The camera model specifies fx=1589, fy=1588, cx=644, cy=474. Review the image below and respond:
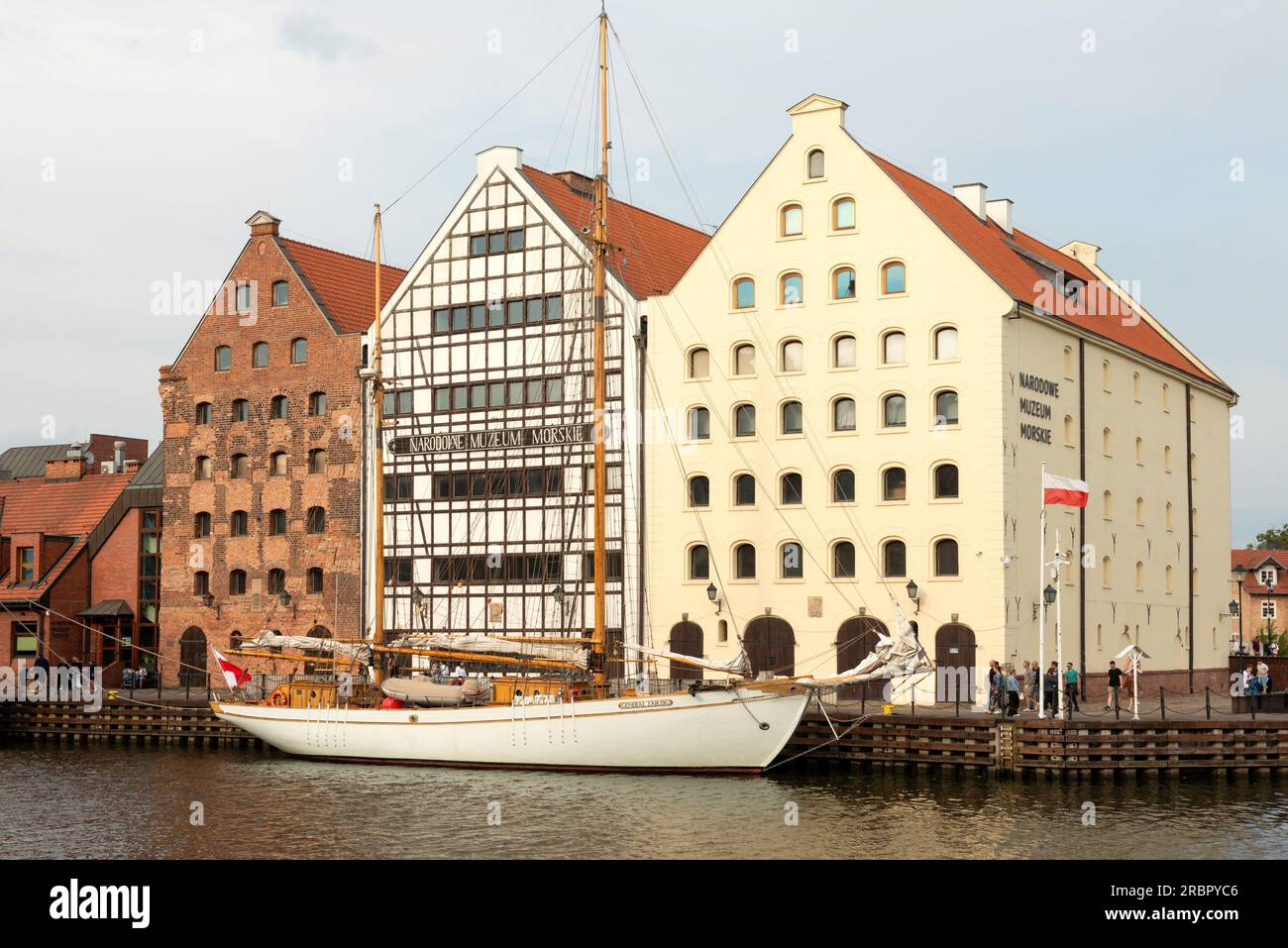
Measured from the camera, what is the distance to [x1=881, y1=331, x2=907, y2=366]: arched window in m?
46.1

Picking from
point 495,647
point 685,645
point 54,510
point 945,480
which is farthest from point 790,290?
point 54,510

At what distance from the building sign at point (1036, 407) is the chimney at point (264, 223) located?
28.7 metres

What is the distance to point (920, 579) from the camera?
4475 centimetres

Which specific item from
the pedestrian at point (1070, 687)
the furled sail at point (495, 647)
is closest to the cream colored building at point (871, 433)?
the pedestrian at point (1070, 687)

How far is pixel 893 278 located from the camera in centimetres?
4628

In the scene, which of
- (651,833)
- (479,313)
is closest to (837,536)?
(479,313)

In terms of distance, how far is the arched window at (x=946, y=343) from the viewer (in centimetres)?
4528

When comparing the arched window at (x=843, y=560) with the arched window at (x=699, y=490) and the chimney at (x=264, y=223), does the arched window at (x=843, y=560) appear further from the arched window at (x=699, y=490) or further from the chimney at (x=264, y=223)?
the chimney at (x=264, y=223)

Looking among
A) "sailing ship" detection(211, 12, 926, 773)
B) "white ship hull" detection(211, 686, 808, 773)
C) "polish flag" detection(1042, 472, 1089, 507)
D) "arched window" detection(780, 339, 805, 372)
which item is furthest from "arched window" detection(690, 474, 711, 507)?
"polish flag" detection(1042, 472, 1089, 507)

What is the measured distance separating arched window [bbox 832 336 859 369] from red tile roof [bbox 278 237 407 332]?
18.2m

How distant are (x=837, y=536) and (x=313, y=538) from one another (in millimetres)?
20002
